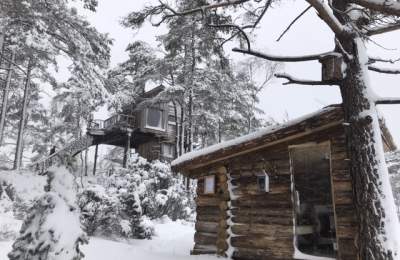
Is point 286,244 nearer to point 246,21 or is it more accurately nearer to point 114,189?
point 246,21

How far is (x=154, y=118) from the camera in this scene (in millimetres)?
29484

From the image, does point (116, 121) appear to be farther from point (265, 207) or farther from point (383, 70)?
point (383, 70)

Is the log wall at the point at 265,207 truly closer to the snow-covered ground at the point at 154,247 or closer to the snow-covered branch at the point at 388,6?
the snow-covered ground at the point at 154,247

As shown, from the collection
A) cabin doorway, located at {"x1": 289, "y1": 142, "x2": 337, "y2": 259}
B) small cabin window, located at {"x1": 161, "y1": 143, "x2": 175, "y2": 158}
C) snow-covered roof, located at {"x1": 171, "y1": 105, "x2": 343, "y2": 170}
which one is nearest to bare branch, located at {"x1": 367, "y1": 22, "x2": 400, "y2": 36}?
snow-covered roof, located at {"x1": 171, "y1": 105, "x2": 343, "y2": 170}

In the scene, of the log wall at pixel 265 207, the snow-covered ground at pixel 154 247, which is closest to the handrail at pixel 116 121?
the snow-covered ground at pixel 154 247

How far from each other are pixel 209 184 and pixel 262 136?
Answer: 9.23ft

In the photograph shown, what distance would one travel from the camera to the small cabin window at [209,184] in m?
10.6

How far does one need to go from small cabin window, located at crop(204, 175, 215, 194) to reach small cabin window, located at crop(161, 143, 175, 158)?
65.5 ft

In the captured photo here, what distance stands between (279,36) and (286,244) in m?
4.86

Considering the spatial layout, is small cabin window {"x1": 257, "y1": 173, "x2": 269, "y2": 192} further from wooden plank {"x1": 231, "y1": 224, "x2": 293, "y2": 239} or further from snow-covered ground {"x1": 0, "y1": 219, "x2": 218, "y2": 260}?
snow-covered ground {"x1": 0, "y1": 219, "x2": 218, "y2": 260}

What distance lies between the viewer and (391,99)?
216 inches

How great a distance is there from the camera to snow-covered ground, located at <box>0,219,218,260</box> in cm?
918

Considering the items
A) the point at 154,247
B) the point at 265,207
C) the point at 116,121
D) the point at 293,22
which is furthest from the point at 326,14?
the point at 116,121

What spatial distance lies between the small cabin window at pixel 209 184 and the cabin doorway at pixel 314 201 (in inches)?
101
